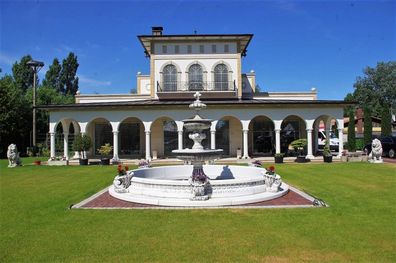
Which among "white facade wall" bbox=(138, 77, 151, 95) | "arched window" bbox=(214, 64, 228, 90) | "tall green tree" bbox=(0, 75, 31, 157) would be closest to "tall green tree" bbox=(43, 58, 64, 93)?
"tall green tree" bbox=(0, 75, 31, 157)

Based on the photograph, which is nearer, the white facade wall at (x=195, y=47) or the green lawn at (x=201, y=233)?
the green lawn at (x=201, y=233)

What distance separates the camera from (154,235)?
786 centimetres

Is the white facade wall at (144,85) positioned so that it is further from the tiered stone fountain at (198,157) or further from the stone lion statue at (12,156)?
the tiered stone fountain at (198,157)

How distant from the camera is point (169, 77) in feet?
114

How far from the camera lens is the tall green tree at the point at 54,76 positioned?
72.7 metres

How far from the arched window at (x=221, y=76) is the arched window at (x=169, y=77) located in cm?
403

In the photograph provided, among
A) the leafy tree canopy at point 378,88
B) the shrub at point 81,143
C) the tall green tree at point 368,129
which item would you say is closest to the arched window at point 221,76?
the shrub at point 81,143

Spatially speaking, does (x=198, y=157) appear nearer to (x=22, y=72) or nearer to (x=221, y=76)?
(x=221, y=76)

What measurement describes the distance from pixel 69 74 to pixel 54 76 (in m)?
3.02

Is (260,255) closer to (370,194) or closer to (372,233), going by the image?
(372,233)

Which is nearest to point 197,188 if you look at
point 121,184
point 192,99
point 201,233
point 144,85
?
point 121,184

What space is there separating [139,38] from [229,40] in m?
8.85

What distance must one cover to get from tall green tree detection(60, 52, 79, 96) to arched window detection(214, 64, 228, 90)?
48697 mm

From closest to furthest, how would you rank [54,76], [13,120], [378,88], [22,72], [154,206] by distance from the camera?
1. [154,206]
2. [13,120]
3. [22,72]
4. [54,76]
5. [378,88]
